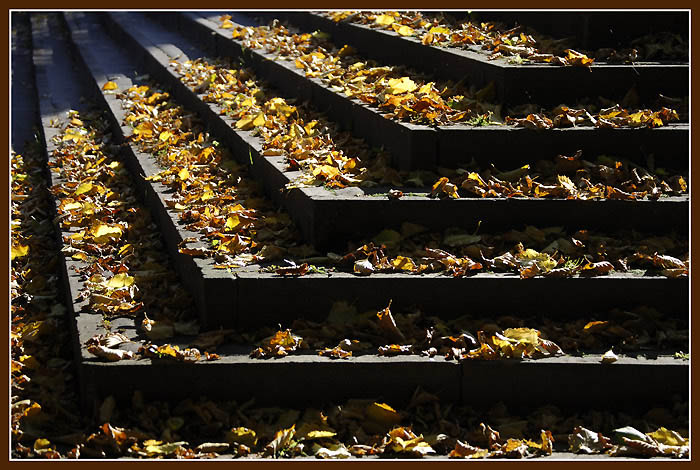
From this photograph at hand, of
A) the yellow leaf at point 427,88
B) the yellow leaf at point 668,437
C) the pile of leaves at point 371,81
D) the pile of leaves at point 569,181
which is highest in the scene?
the yellow leaf at point 427,88

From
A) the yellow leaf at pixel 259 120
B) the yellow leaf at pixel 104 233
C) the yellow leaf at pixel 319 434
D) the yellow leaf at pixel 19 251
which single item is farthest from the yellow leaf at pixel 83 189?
the yellow leaf at pixel 319 434

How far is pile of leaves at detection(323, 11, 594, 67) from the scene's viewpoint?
5.14m

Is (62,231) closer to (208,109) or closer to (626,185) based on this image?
(208,109)

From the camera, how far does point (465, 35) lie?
19.3 feet

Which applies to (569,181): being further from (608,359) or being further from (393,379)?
(393,379)

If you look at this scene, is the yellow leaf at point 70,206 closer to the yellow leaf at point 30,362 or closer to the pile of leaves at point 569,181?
the yellow leaf at point 30,362

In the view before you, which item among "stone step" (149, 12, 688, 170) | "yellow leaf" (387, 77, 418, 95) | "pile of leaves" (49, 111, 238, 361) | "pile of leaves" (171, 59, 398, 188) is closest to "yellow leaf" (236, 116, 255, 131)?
"pile of leaves" (171, 59, 398, 188)

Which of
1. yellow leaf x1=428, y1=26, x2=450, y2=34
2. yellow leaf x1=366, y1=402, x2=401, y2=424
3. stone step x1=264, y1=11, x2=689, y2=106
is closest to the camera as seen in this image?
yellow leaf x1=366, y1=402, x2=401, y2=424

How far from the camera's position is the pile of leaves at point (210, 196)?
4.30 metres

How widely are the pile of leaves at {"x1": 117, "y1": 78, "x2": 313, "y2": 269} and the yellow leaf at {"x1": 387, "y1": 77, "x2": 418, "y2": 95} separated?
0.93m

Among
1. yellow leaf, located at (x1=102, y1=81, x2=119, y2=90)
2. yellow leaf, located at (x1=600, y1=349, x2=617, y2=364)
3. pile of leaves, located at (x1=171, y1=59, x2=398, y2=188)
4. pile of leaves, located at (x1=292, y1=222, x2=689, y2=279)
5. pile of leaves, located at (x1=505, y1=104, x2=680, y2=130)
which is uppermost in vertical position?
pile of leaves, located at (x1=505, y1=104, x2=680, y2=130)

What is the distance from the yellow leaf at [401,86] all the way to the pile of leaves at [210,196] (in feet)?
3.06

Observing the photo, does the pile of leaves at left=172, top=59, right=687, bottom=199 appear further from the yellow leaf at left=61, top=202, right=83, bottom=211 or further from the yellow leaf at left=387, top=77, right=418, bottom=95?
the yellow leaf at left=61, top=202, right=83, bottom=211

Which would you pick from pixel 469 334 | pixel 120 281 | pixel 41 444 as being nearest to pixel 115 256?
pixel 120 281
